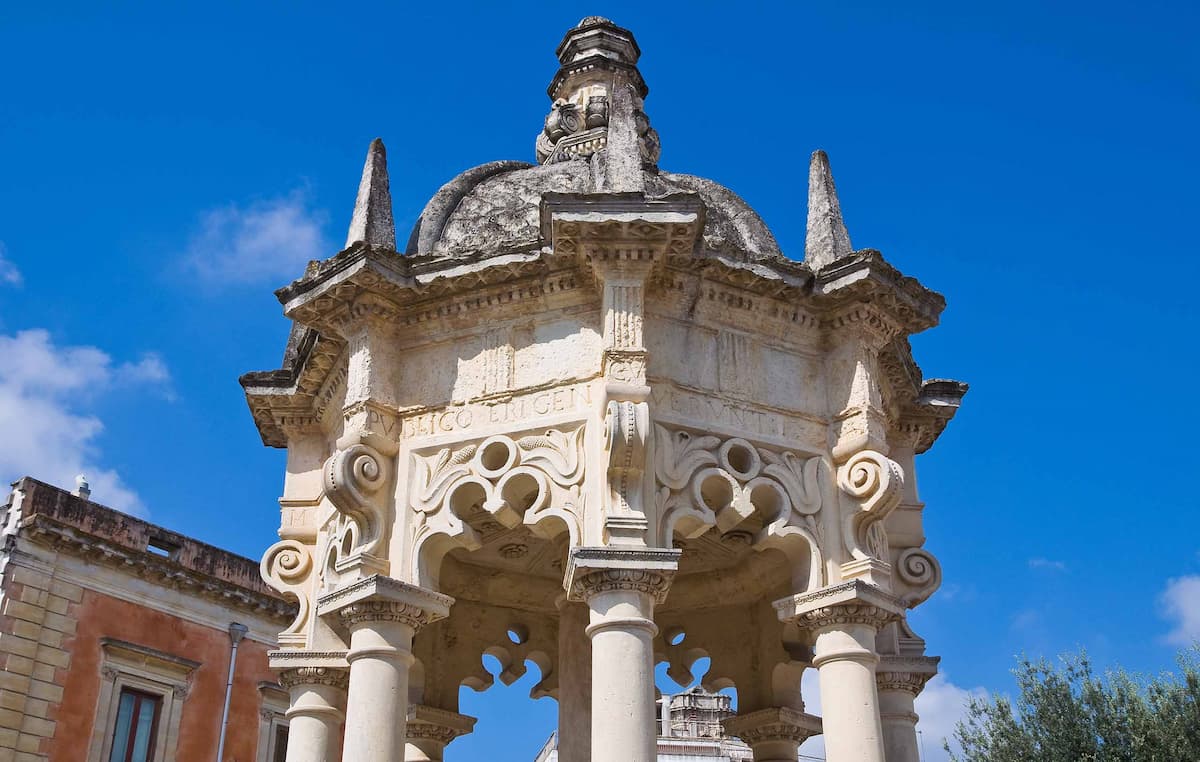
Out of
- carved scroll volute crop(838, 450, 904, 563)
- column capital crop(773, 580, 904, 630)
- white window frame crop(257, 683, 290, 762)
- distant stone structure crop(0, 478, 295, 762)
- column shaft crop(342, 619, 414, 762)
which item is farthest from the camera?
white window frame crop(257, 683, 290, 762)

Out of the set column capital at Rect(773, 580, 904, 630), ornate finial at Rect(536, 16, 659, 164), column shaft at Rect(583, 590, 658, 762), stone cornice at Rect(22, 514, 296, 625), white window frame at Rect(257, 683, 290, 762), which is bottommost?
column shaft at Rect(583, 590, 658, 762)

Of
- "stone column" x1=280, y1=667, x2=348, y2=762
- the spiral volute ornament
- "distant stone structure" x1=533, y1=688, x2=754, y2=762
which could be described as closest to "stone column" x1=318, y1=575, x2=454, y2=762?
"stone column" x1=280, y1=667, x2=348, y2=762

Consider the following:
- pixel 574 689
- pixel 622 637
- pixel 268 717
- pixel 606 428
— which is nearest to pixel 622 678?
pixel 622 637

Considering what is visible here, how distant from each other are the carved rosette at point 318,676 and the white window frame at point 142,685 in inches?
718

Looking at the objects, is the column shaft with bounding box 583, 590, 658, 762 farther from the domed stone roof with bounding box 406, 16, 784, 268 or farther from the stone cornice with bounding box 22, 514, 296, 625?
the stone cornice with bounding box 22, 514, 296, 625

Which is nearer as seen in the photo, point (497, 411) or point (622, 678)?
point (622, 678)

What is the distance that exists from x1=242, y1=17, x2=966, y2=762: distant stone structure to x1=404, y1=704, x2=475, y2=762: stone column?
1.93m

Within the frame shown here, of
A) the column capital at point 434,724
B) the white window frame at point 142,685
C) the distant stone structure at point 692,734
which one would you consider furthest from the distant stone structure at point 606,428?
the distant stone structure at point 692,734

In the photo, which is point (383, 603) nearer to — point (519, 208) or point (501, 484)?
point (501, 484)

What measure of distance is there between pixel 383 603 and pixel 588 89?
920cm

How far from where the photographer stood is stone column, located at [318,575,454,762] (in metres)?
12.4

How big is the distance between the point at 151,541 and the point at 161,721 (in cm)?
452

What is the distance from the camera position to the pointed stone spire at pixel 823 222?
14680 mm

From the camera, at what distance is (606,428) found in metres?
12.6
